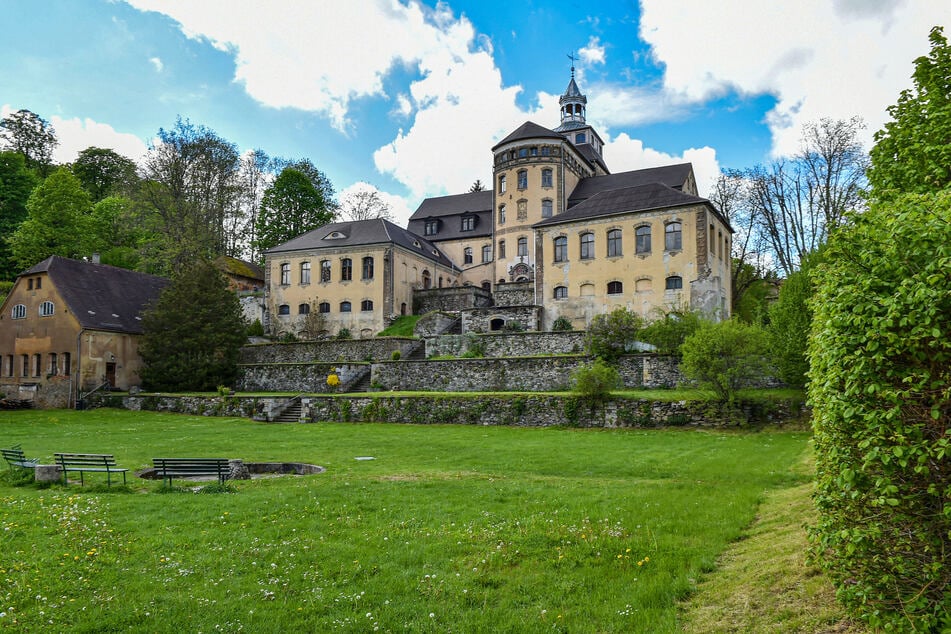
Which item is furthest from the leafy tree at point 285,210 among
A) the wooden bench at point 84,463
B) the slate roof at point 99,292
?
the wooden bench at point 84,463

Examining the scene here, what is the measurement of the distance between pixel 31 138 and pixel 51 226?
19633 millimetres

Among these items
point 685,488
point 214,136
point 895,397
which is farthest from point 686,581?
point 214,136

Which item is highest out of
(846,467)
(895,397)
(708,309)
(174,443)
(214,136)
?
(214,136)

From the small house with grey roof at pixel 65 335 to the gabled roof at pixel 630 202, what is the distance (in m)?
29.9

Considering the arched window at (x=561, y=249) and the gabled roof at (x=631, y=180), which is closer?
the arched window at (x=561, y=249)

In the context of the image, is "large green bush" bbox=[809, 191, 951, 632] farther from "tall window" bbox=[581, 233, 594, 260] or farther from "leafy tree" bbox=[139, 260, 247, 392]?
"leafy tree" bbox=[139, 260, 247, 392]

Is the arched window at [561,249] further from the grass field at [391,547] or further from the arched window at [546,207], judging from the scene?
the grass field at [391,547]

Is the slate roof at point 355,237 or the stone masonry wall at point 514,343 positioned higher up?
the slate roof at point 355,237

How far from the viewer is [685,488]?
474 inches

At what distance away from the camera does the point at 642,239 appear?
130 ft

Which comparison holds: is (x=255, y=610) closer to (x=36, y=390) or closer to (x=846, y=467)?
(x=846, y=467)

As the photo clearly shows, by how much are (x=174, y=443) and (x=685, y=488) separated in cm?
1751

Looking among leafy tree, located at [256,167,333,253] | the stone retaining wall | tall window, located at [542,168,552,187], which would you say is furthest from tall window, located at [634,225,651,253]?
leafy tree, located at [256,167,333,253]

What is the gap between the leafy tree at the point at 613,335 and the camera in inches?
1215
